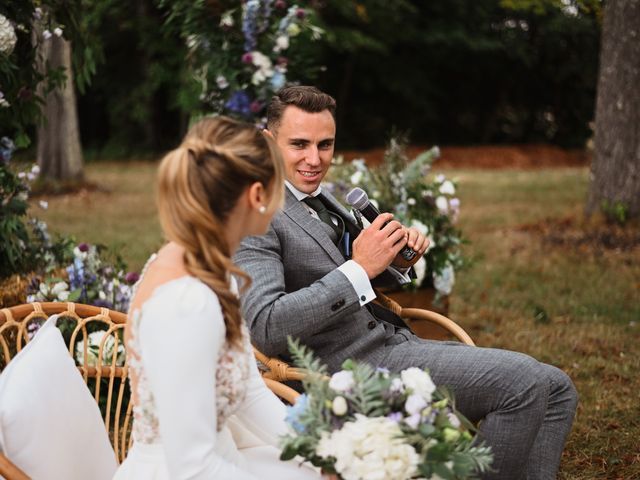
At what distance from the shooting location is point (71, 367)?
2.35 meters

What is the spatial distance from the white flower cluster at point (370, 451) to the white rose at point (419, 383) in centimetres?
13

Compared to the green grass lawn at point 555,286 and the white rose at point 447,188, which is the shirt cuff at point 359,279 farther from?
the white rose at point 447,188

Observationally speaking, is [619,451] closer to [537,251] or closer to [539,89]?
[537,251]

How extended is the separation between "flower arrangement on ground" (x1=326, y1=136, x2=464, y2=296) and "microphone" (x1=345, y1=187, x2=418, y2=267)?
1.63m

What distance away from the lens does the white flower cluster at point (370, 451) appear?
1.75 meters

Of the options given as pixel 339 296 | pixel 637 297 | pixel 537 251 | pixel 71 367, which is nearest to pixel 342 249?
pixel 339 296

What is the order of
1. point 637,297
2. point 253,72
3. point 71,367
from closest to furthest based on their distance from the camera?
1. point 71,367
2. point 253,72
3. point 637,297

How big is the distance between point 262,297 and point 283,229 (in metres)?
0.32

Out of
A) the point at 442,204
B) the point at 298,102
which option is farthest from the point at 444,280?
the point at 298,102

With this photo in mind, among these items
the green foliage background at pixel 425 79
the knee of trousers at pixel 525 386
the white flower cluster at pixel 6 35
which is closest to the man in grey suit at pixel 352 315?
the knee of trousers at pixel 525 386

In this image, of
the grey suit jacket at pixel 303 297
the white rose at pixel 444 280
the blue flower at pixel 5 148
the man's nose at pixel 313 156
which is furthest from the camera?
the white rose at pixel 444 280

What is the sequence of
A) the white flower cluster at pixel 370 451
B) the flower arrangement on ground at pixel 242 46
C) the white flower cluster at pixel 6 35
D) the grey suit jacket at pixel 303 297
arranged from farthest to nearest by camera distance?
the flower arrangement on ground at pixel 242 46 → the white flower cluster at pixel 6 35 → the grey suit jacket at pixel 303 297 → the white flower cluster at pixel 370 451

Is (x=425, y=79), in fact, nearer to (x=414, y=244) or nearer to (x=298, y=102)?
(x=298, y=102)

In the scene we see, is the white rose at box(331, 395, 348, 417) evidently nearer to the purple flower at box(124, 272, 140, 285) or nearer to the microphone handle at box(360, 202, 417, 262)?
→ the microphone handle at box(360, 202, 417, 262)
